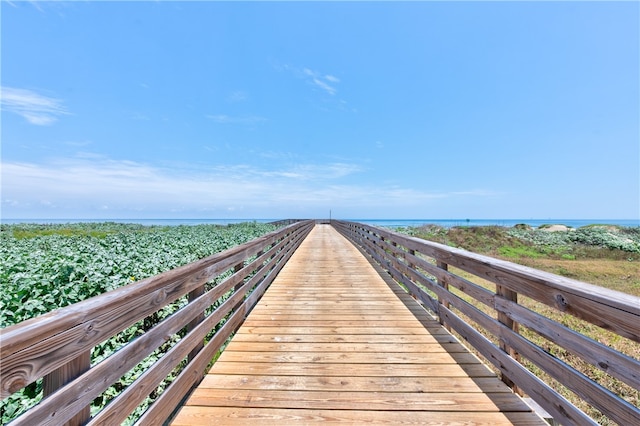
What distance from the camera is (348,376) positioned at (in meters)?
2.54

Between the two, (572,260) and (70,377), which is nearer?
(70,377)

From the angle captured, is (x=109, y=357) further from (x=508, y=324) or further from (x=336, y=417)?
(x=508, y=324)

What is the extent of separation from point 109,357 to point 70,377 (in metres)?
0.21

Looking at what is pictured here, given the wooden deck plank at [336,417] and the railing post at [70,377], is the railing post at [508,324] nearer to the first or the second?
the wooden deck plank at [336,417]

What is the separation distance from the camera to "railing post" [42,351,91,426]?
1.16 meters

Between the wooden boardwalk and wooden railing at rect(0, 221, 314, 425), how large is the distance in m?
0.39

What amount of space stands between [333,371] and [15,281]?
130 inches

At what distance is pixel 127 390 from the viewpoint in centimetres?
155

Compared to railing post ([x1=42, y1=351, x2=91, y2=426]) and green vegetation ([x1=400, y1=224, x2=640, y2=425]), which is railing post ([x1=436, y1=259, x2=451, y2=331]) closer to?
green vegetation ([x1=400, y1=224, x2=640, y2=425])

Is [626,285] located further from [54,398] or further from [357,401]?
[54,398]

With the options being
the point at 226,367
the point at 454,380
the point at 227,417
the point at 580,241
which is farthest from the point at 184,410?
the point at 580,241

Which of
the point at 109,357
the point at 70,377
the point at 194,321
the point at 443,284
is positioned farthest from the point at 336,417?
the point at 443,284

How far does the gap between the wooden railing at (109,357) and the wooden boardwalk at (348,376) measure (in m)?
0.39

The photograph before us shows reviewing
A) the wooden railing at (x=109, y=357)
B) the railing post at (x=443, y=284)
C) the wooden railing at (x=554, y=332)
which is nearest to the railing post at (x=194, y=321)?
the wooden railing at (x=109, y=357)
